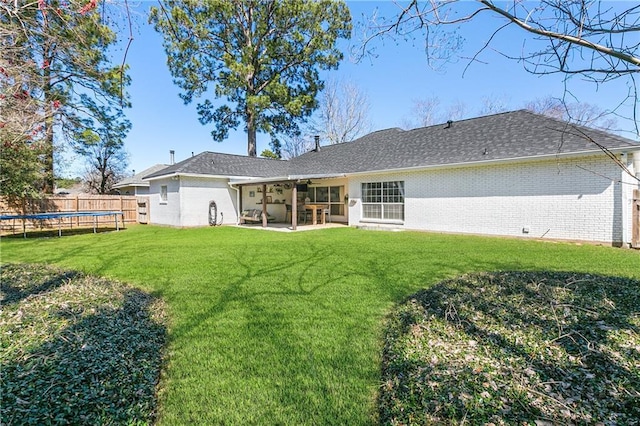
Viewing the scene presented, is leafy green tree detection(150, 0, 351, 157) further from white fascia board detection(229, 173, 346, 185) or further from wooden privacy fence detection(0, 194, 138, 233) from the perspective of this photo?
wooden privacy fence detection(0, 194, 138, 233)

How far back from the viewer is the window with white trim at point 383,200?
42.5 feet

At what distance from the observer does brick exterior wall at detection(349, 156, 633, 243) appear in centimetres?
824

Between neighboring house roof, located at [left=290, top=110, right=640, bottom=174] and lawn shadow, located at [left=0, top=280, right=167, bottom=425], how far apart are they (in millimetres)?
9779

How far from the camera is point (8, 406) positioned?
2092 mm

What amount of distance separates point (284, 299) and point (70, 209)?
1649 cm

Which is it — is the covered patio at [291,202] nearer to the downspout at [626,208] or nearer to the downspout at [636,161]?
the downspout at [626,208]

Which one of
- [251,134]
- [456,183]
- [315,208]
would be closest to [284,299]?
[456,183]

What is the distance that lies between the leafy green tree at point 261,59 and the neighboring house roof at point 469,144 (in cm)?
815

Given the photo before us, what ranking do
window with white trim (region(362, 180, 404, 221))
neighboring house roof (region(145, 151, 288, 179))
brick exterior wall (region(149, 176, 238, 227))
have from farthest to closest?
neighboring house roof (region(145, 151, 288, 179))
brick exterior wall (region(149, 176, 238, 227))
window with white trim (region(362, 180, 404, 221))

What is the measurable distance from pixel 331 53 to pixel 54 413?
79.2 ft

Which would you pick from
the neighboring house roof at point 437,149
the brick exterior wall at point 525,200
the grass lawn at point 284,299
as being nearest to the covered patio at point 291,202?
the neighboring house roof at point 437,149

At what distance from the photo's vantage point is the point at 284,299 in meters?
4.43

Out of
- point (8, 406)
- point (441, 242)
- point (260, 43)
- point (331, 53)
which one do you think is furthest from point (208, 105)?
point (8, 406)

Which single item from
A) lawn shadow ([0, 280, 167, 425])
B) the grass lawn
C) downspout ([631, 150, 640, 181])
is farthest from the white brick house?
lawn shadow ([0, 280, 167, 425])
